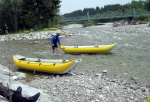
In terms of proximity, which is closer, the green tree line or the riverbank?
the riverbank

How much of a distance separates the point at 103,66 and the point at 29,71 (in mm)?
3957

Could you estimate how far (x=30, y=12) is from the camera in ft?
138

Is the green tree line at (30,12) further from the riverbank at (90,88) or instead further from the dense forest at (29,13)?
the riverbank at (90,88)

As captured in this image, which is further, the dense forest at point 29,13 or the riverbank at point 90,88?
the dense forest at point 29,13

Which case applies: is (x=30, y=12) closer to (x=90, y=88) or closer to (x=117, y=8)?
(x=90, y=88)

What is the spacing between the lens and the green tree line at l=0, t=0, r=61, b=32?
4144cm

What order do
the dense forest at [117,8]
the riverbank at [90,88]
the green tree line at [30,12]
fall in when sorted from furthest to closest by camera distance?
1. the dense forest at [117,8]
2. the green tree line at [30,12]
3. the riverbank at [90,88]

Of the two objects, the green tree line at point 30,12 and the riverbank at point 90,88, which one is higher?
the green tree line at point 30,12

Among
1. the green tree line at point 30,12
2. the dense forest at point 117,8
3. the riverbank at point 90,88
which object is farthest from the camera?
the dense forest at point 117,8

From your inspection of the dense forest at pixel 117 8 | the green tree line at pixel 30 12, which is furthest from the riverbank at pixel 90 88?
the dense forest at pixel 117 8

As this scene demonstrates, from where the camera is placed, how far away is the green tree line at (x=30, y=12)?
41.4m

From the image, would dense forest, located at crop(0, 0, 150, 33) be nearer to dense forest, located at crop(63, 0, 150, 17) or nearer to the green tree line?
the green tree line

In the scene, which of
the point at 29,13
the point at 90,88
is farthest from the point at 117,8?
the point at 90,88

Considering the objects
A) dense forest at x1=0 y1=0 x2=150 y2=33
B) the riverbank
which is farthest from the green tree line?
the riverbank
